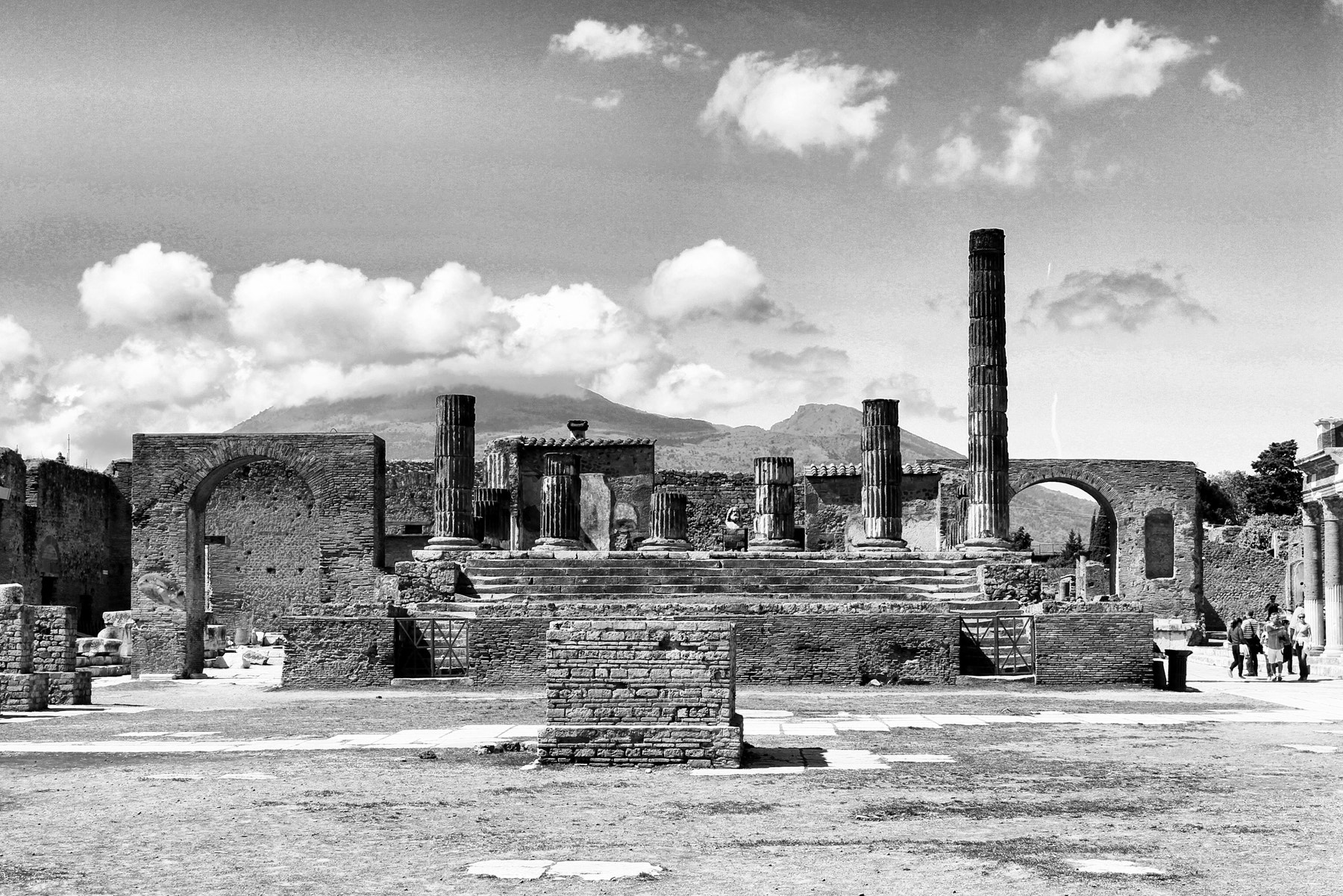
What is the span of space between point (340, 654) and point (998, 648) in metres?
8.74

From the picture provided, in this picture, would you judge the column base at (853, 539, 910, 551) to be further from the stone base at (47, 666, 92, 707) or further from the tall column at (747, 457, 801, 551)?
the stone base at (47, 666, 92, 707)

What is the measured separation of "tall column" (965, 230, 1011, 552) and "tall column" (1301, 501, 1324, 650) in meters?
5.35

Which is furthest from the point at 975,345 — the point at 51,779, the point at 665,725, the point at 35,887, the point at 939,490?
the point at 35,887

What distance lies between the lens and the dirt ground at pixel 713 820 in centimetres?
676

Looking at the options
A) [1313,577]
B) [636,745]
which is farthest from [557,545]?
[636,745]

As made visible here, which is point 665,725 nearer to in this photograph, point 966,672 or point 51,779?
point 51,779

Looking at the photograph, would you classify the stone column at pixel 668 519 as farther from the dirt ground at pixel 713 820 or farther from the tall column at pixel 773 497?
the dirt ground at pixel 713 820

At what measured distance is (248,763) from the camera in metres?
11.5

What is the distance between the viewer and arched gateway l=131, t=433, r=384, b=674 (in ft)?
91.3

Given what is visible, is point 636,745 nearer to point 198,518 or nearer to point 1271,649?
point 1271,649

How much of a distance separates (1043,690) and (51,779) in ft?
42.9

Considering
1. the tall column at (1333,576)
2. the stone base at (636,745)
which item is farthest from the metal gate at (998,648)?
the stone base at (636,745)

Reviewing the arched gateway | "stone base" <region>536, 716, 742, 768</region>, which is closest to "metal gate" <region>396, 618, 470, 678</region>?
the arched gateway

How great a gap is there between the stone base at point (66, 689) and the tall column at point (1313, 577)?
19.5m
